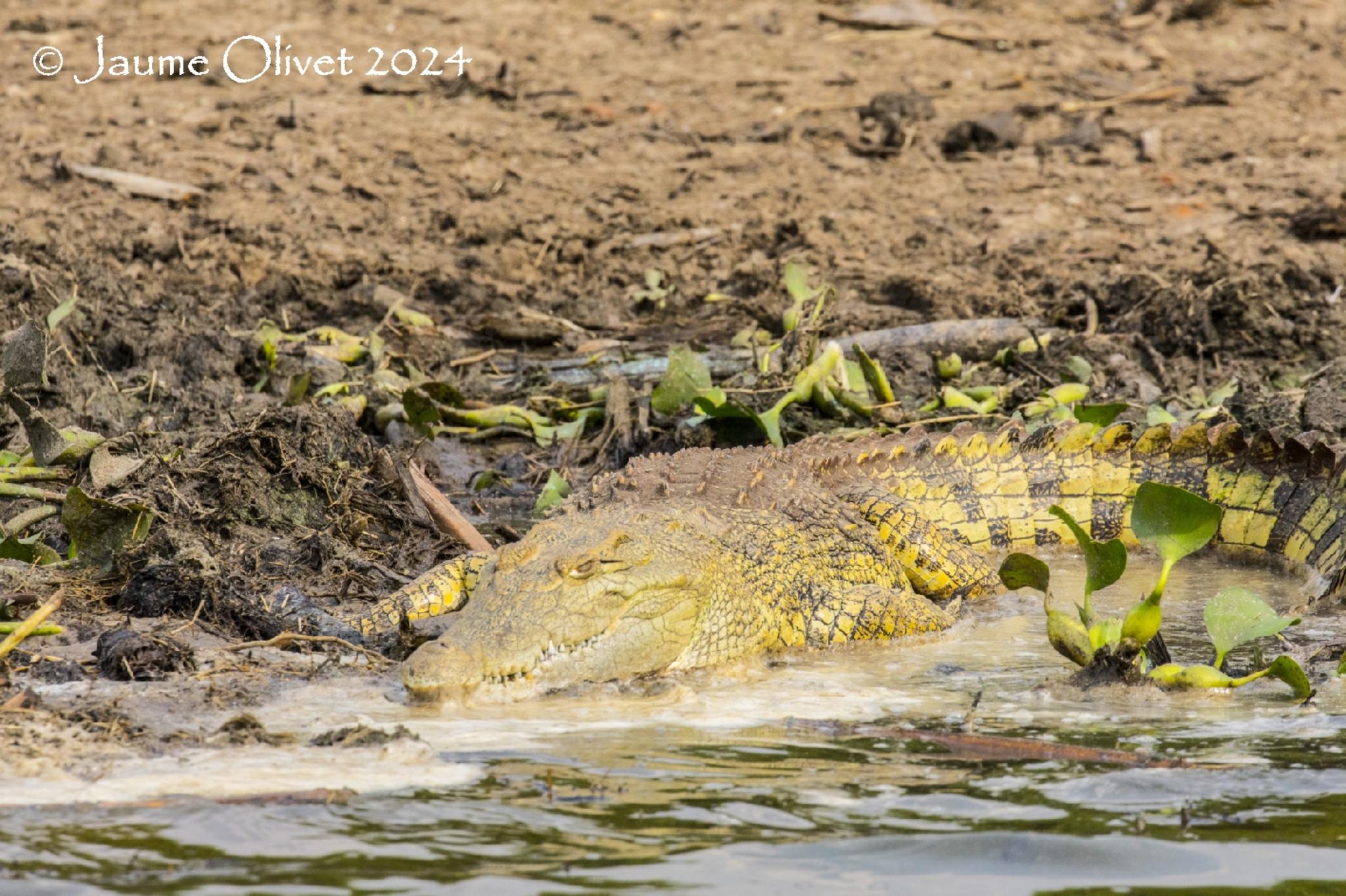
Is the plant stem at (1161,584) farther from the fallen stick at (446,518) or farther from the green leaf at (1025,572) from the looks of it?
the fallen stick at (446,518)

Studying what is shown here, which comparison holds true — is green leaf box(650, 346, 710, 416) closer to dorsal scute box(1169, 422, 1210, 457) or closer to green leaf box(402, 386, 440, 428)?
green leaf box(402, 386, 440, 428)

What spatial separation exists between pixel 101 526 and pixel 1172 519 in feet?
10.2

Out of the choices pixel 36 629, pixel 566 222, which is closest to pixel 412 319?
pixel 566 222

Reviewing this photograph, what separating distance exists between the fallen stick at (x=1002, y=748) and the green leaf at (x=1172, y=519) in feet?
2.06

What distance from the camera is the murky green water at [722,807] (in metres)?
2.71

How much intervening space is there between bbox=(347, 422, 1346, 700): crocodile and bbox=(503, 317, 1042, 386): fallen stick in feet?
4.01

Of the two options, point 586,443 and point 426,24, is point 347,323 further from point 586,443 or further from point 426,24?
point 426,24

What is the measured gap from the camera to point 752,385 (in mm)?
7340

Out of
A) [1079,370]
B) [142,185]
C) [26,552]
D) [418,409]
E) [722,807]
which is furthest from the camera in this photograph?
[142,185]

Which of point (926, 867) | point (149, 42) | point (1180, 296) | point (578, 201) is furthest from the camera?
point (149, 42)

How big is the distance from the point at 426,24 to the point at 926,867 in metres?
11.1

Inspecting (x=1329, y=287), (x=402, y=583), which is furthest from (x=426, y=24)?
(x=402, y=583)

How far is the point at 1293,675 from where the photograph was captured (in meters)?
3.83

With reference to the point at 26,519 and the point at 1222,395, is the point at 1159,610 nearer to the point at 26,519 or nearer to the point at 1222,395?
the point at 26,519
